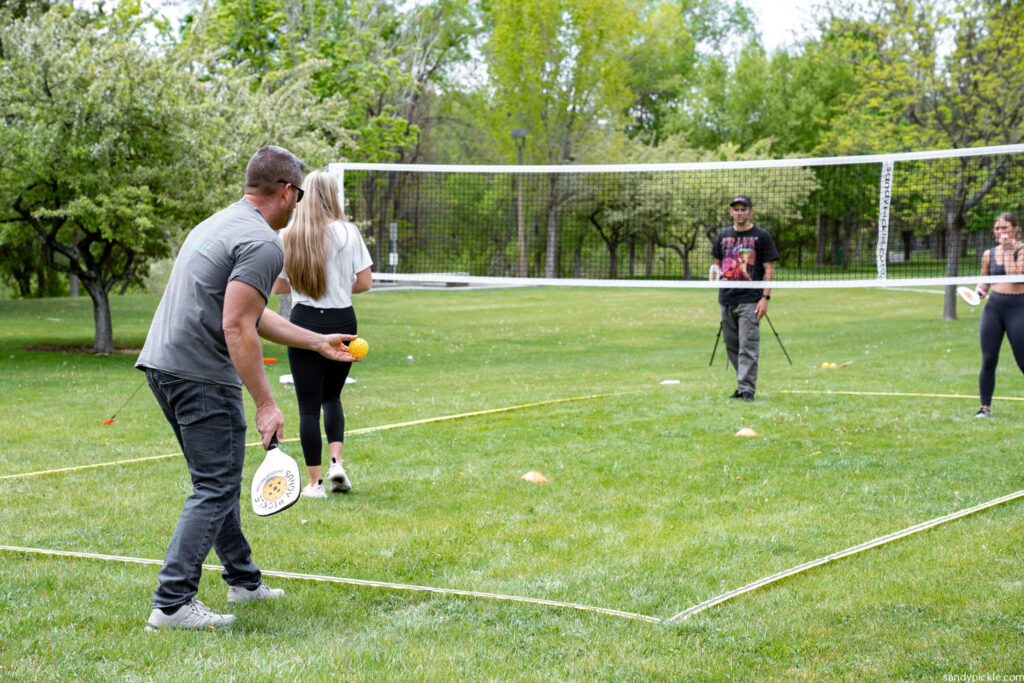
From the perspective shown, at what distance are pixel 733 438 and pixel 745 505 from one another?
2282 mm

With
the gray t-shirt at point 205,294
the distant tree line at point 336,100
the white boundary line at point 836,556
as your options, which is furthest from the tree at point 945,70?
the gray t-shirt at point 205,294

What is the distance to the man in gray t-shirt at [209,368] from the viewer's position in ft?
12.9

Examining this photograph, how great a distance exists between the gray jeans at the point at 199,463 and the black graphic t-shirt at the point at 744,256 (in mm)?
7213

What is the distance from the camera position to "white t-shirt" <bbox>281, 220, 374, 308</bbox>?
20.7 feet

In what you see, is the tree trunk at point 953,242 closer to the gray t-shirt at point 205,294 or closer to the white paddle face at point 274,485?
the white paddle face at point 274,485

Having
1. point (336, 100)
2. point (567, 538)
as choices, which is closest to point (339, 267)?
point (567, 538)

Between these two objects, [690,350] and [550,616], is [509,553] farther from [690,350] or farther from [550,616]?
[690,350]

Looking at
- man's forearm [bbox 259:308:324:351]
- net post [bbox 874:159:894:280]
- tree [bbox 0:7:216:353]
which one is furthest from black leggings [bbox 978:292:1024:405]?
tree [bbox 0:7:216:353]

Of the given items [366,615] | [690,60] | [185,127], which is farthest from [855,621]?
[690,60]

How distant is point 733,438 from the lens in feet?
27.8

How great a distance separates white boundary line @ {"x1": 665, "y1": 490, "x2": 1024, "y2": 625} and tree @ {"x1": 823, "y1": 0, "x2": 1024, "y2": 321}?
52.6 feet

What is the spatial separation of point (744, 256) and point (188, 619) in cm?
768

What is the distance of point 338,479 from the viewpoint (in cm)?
655

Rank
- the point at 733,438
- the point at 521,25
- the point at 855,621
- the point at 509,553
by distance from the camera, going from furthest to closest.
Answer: the point at 521,25
the point at 733,438
the point at 509,553
the point at 855,621
